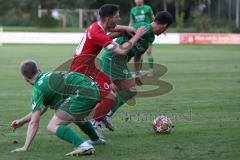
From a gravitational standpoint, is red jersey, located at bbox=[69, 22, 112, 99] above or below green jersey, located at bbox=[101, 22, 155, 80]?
above

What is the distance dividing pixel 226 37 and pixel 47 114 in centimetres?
3367

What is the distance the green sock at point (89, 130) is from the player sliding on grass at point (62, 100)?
3 cm

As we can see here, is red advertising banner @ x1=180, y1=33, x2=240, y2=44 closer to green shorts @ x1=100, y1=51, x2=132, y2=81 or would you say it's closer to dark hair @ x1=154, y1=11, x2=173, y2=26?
green shorts @ x1=100, y1=51, x2=132, y2=81

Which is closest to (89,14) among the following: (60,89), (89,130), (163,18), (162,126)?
(163,18)

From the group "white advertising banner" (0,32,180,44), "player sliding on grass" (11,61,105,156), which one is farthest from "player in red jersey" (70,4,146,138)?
"white advertising banner" (0,32,180,44)

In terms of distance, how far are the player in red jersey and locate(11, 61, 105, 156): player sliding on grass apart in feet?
1.10

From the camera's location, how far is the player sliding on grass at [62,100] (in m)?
8.66

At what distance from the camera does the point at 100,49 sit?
9.28 m

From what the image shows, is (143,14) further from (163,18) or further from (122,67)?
(163,18)

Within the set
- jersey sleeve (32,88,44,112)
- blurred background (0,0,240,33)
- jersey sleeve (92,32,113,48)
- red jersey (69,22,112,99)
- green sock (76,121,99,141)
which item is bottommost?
blurred background (0,0,240,33)

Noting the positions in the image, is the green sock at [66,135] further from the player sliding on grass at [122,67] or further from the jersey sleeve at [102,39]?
the player sliding on grass at [122,67]

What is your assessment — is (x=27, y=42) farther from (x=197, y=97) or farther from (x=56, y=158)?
(x=56, y=158)

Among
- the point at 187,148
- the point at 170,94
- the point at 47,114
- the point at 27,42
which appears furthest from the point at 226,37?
the point at 187,148

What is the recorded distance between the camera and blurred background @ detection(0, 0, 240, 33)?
184 ft
